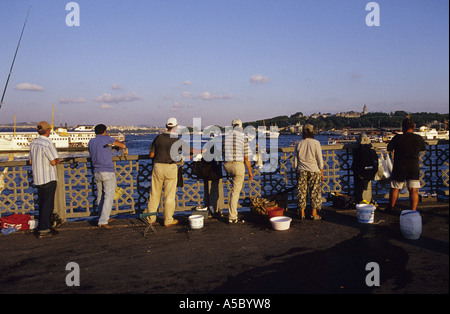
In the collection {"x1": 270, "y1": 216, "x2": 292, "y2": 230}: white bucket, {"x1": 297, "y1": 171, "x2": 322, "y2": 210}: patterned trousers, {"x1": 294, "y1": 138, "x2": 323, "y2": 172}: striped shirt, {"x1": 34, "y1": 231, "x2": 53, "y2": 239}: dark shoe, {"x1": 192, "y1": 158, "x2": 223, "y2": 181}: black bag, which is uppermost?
{"x1": 294, "y1": 138, "x2": 323, "y2": 172}: striped shirt

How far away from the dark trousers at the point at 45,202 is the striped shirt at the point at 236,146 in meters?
3.37

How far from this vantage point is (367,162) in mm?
7871

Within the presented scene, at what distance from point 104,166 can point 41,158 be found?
1114 mm

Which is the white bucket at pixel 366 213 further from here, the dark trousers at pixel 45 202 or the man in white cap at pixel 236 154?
the dark trousers at pixel 45 202

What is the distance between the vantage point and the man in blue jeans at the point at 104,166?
6.84 metres

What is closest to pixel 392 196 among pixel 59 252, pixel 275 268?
pixel 275 268

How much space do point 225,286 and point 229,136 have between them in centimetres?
333

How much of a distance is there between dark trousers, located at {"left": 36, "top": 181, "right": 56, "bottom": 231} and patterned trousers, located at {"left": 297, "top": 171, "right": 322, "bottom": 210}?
4853mm

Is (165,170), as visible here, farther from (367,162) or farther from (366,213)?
(367,162)

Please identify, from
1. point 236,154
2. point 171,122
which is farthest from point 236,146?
point 171,122

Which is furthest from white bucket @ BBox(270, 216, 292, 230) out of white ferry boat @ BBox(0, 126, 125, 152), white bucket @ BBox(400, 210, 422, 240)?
white ferry boat @ BBox(0, 126, 125, 152)

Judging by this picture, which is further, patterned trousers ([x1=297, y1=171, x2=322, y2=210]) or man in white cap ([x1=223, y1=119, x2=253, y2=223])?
patterned trousers ([x1=297, y1=171, x2=322, y2=210])

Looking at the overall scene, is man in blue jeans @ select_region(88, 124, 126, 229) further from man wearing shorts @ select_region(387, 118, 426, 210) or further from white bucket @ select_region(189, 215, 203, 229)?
man wearing shorts @ select_region(387, 118, 426, 210)

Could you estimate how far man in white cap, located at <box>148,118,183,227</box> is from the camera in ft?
22.2
